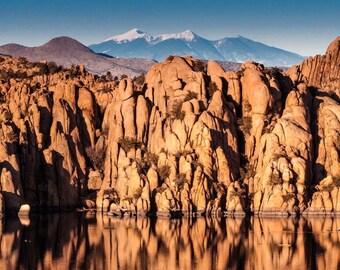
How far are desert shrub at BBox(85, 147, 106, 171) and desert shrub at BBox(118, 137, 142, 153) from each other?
22.4ft

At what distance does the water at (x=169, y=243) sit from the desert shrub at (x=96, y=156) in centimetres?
3208

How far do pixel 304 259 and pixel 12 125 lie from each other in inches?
3335

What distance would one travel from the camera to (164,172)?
143250mm

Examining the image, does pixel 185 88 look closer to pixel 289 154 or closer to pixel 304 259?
pixel 289 154

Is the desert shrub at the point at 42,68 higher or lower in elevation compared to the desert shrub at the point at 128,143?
higher

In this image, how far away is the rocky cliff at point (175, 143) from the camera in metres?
140

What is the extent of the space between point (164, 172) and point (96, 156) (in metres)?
26.3

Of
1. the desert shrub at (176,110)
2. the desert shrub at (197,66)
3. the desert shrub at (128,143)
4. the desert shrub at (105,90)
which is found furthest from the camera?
the desert shrub at (105,90)

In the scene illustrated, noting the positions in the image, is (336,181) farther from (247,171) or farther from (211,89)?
(211,89)

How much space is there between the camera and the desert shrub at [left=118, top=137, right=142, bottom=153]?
519 feet

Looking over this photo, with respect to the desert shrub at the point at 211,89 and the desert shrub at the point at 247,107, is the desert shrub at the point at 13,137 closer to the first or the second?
the desert shrub at the point at 211,89

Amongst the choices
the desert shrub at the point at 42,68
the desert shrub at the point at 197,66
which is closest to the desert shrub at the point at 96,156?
the desert shrub at the point at 197,66

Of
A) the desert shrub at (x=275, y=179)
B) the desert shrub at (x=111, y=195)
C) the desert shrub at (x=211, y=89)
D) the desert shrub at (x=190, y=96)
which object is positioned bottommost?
the desert shrub at (x=111, y=195)

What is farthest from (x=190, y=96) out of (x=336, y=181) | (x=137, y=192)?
(x=336, y=181)
